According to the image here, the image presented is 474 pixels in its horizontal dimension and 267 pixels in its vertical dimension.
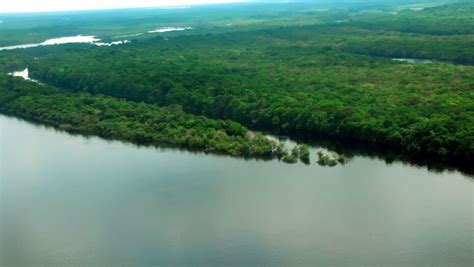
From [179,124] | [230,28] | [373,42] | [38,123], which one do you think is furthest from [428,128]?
[230,28]

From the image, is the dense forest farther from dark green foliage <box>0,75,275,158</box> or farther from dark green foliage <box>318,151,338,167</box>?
dark green foliage <box>318,151,338,167</box>

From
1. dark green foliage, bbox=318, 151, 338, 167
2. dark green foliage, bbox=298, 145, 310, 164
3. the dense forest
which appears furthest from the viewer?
the dense forest

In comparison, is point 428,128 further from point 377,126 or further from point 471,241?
point 471,241

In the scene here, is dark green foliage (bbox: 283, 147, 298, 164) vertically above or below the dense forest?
below

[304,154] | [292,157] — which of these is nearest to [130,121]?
[292,157]

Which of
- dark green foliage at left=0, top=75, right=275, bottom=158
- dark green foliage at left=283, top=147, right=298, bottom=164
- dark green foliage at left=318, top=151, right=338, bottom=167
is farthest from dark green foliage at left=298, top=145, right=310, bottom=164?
dark green foliage at left=0, top=75, right=275, bottom=158

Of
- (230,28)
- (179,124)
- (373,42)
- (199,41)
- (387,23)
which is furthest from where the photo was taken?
(230,28)

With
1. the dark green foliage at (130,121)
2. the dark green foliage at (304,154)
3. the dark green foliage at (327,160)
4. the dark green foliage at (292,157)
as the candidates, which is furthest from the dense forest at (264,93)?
the dark green foliage at (327,160)

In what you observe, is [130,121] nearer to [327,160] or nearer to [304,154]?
[304,154]
